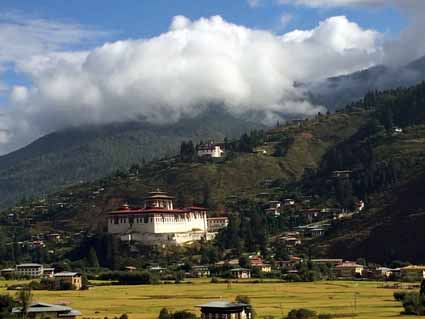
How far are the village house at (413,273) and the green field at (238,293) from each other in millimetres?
6878

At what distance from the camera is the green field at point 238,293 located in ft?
270

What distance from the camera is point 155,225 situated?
156 metres

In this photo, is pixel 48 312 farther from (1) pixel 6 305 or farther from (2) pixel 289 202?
(2) pixel 289 202

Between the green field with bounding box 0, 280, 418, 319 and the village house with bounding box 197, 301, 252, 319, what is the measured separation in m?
1.81

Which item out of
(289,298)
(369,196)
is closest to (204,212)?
(369,196)

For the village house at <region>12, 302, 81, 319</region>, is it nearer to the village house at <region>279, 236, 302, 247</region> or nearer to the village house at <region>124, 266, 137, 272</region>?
the village house at <region>124, 266, 137, 272</region>

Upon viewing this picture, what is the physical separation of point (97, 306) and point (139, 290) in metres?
22.8

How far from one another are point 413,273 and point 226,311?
176 feet

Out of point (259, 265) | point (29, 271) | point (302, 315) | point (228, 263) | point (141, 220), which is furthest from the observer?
point (141, 220)

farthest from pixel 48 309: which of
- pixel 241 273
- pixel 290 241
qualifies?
pixel 290 241

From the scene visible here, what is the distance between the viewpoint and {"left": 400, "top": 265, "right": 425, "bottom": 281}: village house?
122856mm

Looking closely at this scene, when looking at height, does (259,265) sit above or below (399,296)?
above

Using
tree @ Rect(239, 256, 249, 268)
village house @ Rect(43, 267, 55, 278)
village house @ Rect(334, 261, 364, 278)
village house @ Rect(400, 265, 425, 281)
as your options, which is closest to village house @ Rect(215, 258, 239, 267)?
tree @ Rect(239, 256, 249, 268)

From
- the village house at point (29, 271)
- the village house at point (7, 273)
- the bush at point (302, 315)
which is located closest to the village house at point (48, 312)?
the bush at point (302, 315)
